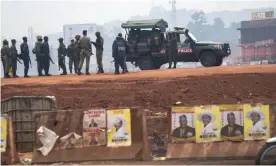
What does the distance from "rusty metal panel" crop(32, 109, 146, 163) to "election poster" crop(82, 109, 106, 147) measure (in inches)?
4.0

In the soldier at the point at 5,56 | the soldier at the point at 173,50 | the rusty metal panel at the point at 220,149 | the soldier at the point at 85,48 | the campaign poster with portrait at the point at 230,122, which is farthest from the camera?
the soldier at the point at 173,50

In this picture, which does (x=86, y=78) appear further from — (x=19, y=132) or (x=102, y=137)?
(x=102, y=137)

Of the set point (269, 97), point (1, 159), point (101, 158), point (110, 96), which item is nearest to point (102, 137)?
point (101, 158)

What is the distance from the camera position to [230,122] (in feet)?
41.8

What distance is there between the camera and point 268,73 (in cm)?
2148

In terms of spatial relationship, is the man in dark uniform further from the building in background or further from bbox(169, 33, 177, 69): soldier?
the building in background

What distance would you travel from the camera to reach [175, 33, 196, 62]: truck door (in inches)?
1123

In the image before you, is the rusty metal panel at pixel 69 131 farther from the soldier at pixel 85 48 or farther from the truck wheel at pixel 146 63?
the truck wheel at pixel 146 63

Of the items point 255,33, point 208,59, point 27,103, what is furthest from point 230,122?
point 255,33

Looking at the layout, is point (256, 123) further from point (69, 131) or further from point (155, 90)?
point (155, 90)

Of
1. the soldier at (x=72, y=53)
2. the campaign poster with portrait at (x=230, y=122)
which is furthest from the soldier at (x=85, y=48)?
the campaign poster with portrait at (x=230, y=122)

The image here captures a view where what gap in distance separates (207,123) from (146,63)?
1707cm

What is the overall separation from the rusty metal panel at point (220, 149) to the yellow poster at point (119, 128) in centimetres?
Answer: 101

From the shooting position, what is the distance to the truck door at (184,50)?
2852 centimetres
